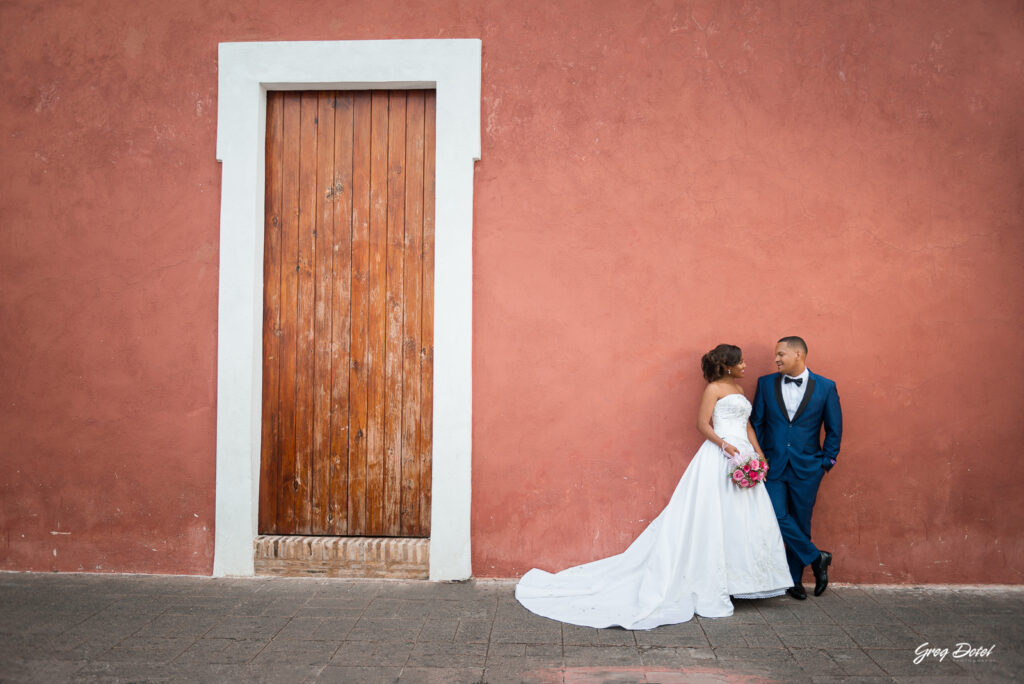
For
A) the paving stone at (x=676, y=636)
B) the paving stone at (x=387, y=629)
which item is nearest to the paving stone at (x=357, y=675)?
the paving stone at (x=387, y=629)

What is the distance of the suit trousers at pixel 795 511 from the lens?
175 inches

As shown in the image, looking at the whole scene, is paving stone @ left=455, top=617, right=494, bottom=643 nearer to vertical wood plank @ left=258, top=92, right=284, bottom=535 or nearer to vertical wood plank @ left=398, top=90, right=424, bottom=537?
vertical wood plank @ left=398, top=90, right=424, bottom=537

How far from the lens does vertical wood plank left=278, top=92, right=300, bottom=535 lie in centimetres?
503

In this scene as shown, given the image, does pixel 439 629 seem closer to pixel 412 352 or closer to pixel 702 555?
pixel 702 555

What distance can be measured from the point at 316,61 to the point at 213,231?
1.42 m

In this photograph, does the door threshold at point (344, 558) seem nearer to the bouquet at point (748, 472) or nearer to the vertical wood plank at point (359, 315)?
the vertical wood plank at point (359, 315)

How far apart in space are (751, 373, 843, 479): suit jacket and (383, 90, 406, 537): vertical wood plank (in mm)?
2607

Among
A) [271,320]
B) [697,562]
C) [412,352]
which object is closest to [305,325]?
[271,320]

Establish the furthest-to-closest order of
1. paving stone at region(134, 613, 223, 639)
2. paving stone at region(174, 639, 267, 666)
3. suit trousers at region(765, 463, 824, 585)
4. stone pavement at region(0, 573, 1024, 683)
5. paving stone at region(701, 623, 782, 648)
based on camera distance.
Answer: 1. suit trousers at region(765, 463, 824, 585)
2. paving stone at region(134, 613, 223, 639)
3. paving stone at region(701, 623, 782, 648)
4. paving stone at region(174, 639, 267, 666)
5. stone pavement at region(0, 573, 1024, 683)

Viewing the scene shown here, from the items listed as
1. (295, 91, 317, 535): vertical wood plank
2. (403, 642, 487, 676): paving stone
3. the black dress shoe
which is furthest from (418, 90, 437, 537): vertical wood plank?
the black dress shoe

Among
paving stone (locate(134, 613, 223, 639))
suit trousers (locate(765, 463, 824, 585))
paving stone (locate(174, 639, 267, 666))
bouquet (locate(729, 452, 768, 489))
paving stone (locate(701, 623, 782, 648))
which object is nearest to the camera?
paving stone (locate(174, 639, 267, 666))

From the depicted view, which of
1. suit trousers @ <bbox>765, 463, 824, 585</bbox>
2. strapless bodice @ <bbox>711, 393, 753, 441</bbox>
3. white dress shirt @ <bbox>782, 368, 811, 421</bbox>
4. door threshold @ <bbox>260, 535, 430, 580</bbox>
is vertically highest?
white dress shirt @ <bbox>782, 368, 811, 421</bbox>

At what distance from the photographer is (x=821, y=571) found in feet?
14.7

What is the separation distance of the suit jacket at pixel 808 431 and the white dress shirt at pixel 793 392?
32 millimetres
